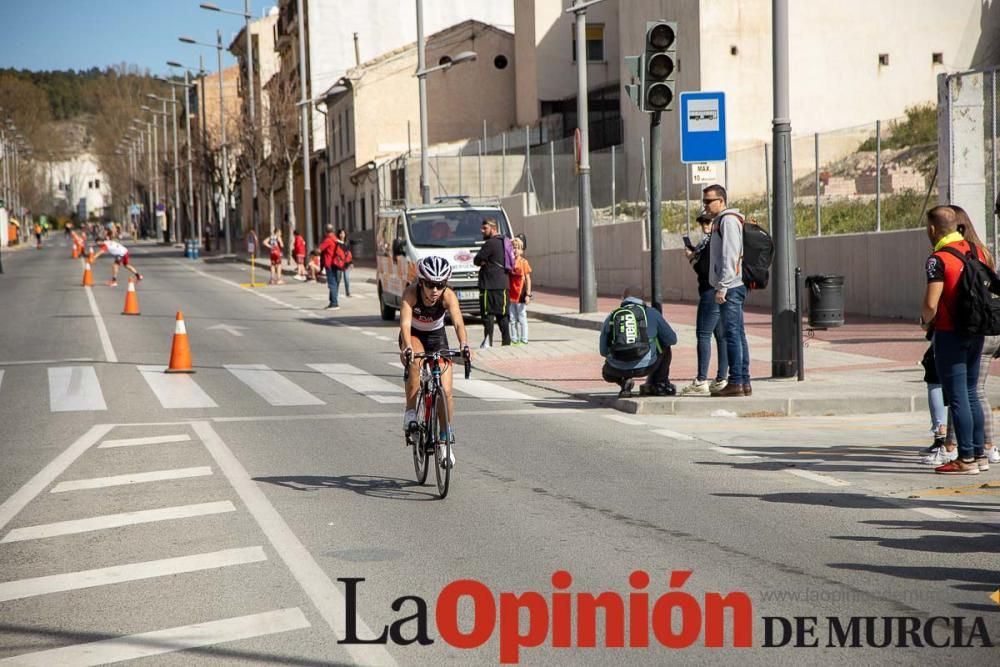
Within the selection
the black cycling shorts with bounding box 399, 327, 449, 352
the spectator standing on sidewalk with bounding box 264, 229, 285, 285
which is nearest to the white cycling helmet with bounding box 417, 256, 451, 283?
the black cycling shorts with bounding box 399, 327, 449, 352

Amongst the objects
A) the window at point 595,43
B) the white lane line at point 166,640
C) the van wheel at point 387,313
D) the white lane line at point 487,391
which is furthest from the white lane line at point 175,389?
the window at point 595,43

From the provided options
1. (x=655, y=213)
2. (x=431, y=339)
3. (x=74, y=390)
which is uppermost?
(x=655, y=213)

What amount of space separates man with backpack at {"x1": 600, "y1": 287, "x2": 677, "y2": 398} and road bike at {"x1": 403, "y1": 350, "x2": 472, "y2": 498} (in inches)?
179

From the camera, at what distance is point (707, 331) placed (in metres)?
14.1

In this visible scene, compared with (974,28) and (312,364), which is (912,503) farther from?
(974,28)

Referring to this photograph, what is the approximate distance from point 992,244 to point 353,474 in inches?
517

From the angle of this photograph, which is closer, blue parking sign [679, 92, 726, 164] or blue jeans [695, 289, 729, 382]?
blue jeans [695, 289, 729, 382]

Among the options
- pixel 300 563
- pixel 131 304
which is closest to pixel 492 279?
pixel 131 304

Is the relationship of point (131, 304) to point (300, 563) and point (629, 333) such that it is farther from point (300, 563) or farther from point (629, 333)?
point (300, 563)

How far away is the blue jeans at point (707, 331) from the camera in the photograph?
1389 cm

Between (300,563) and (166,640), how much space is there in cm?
149

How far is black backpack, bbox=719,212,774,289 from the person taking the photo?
45.3 feet

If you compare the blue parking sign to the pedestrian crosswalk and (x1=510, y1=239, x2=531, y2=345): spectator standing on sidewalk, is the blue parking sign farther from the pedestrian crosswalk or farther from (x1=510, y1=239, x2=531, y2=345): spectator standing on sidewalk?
(x1=510, y1=239, x2=531, y2=345): spectator standing on sidewalk

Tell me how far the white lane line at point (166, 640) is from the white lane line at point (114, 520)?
2.57 m
